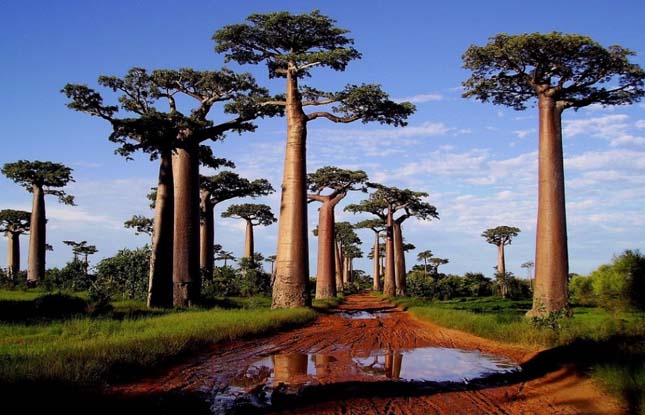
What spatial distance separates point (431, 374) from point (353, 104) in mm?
11120

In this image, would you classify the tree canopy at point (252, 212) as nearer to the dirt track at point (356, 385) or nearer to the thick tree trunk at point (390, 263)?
the thick tree trunk at point (390, 263)

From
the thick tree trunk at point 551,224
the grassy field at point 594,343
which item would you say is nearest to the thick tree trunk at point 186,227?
the grassy field at point 594,343

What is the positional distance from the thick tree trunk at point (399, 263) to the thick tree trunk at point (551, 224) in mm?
19027

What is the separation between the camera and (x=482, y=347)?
891 cm

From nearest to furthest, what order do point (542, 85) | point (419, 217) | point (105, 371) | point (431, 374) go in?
1. point (105, 371)
2. point (431, 374)
3. point (542, 85)
4. point (419, 217)

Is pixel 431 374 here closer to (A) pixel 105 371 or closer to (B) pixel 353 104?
(A) pixel 105 371

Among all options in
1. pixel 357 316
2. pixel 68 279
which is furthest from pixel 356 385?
pixel 68 279

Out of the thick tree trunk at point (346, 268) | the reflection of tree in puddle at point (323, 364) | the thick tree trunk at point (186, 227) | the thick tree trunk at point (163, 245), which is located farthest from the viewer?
the thick tree trunk at point (346, 268)

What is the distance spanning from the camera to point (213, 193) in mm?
27484

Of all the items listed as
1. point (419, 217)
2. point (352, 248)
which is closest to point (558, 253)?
point (419, 217)

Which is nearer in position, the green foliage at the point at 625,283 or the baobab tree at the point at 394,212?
the green foliage at the point at 625,283

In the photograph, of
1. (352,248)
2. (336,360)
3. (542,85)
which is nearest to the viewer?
(336,360)

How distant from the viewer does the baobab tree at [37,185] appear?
24.0 m

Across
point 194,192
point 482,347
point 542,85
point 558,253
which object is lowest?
point 482,347
